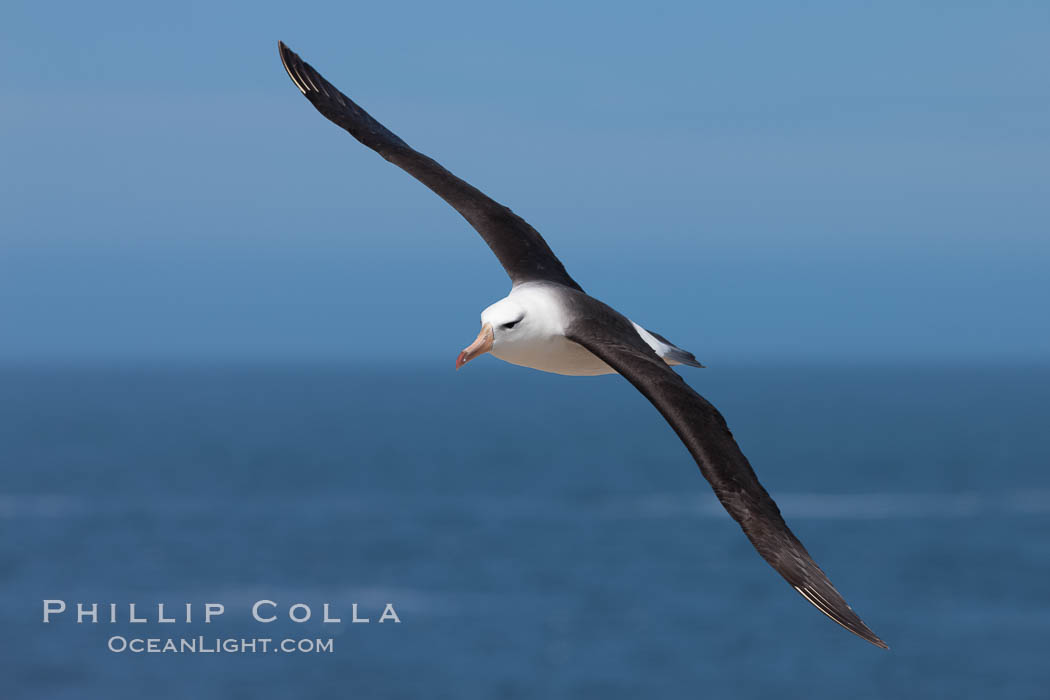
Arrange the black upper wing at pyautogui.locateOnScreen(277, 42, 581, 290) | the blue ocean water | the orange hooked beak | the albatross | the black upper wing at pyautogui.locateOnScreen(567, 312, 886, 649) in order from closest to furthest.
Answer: the black upper wing at pyautogui.locateOnScreen(567, 312, 886, 649)
the albatross
the orange hooked beak
the black upper wing at pyautogui.locateOnScreen(277, 42, 581, 290)
the blue ocean water

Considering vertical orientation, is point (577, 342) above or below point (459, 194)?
below

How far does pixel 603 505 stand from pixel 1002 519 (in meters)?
34.0

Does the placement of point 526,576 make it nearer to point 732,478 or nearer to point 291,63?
point 291,63

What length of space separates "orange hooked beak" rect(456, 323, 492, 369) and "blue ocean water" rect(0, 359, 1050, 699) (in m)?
65.2

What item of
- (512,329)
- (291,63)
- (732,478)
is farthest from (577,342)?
(291,63)

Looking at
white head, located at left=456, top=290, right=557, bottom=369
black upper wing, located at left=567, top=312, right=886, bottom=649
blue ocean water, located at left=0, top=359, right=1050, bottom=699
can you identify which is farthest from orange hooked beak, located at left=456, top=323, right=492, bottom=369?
blue ocean water, located at left=0, top=359, right=1050, bottom=699

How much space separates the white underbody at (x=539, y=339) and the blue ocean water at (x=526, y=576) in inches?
2547

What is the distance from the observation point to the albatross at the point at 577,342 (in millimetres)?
9578

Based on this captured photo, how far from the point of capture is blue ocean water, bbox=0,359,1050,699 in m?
79.0

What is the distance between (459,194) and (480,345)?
9.31ft

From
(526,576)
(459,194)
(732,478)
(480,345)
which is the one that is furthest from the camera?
(526,576)

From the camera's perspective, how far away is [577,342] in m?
11.3

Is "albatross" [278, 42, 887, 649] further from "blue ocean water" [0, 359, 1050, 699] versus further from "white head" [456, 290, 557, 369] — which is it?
"blue ocean water" [0, 359, 1050, 699]

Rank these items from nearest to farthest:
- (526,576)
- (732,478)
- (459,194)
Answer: (732,478), (459,194), (526,576)
